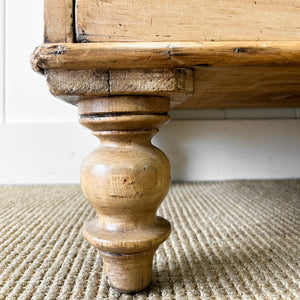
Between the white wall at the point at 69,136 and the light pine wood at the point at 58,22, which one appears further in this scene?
the white wall at the point at 69,136

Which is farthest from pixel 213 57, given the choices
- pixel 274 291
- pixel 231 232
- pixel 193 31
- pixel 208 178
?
pixel 208 178

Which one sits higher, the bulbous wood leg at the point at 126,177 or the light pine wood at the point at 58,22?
the light pine wood at the point at 58,22

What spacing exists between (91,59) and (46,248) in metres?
0.35

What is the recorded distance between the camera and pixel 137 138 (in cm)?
37

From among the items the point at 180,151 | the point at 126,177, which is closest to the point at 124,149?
the point at 126,177

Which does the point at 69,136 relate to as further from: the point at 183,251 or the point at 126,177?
the point at 126,177

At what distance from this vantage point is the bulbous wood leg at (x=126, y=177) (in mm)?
346

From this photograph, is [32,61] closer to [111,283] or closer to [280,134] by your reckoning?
[111,283]

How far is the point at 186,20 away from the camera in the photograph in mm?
339

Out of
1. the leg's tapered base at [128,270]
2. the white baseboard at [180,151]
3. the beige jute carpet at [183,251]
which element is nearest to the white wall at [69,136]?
the white baseboard at [180,151]

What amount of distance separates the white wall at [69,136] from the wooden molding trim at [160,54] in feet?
2.80

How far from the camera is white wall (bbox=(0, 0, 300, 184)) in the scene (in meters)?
1.19

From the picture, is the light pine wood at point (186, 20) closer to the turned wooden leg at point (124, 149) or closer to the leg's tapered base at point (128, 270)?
the turned wooden leg at point (124, 149)

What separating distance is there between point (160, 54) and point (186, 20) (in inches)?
2.0
